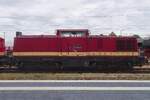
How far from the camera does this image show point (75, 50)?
28.1 meters

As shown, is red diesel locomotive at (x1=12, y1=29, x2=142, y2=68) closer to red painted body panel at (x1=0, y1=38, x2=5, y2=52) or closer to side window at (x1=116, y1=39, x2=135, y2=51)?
side window at (x1=116, y1=39, x2=135, y2=51)

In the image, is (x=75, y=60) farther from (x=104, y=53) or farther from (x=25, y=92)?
(x=25, y=92)

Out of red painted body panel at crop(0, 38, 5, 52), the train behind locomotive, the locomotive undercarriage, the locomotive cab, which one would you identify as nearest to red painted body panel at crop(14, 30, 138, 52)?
the train behind locomotive

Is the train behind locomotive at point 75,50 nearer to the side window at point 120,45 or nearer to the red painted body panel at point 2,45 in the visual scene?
the side window at point 120,45

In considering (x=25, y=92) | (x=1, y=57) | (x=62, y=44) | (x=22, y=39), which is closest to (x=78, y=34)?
(x=62, y=44)

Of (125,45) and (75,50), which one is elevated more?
(125,45)

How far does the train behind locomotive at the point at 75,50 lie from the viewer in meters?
27.7

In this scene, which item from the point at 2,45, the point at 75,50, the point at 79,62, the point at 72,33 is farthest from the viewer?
the point at 2,45

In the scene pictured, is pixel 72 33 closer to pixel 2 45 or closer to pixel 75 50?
pixel 75 50

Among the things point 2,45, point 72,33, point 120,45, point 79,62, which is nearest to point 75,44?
Result: point 72,33

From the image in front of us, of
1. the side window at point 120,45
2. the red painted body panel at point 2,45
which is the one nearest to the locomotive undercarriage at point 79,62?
the side window at point 120,45

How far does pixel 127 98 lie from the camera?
38.1 feet

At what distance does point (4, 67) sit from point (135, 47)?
964cm

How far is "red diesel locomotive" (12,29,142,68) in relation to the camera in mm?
27703
